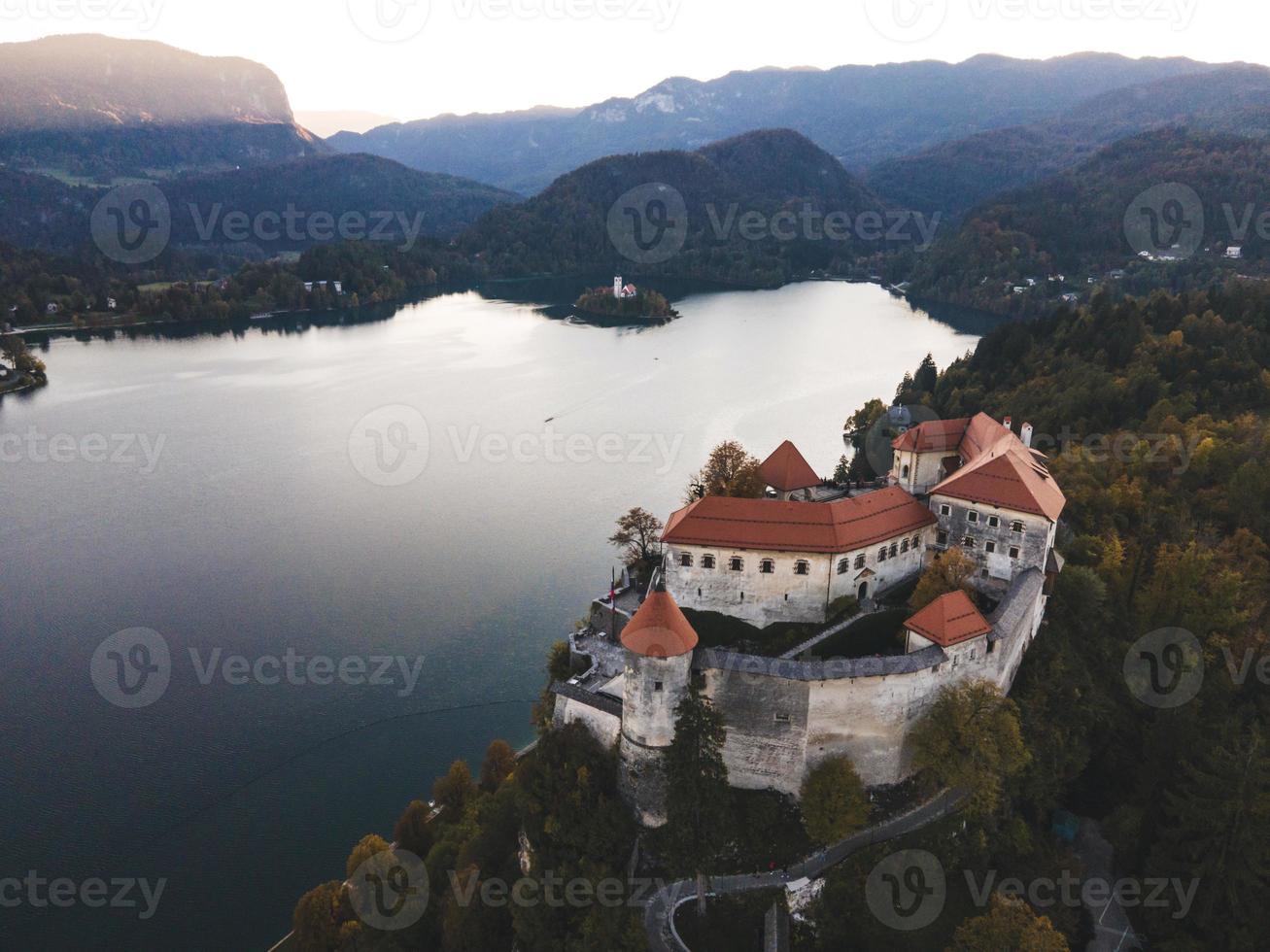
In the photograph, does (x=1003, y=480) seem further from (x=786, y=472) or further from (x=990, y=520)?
(x=786, y=472)

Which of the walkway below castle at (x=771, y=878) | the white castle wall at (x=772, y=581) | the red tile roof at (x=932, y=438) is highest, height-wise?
the red tile roof at (x=932, y=438)

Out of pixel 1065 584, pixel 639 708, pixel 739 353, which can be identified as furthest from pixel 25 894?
pixel 739 353

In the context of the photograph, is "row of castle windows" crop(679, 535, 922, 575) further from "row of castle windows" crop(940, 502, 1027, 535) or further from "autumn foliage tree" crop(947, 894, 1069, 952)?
"autumn foliage tree" crop(947, 894, 1069, 952)

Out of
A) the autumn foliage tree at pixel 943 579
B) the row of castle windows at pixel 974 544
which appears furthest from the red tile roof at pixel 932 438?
the autumn foliage tree at pixel 943 579

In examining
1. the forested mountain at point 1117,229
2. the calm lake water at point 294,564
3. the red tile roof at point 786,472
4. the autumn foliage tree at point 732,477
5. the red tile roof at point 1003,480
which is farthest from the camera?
the forested mountain at point 1117,229

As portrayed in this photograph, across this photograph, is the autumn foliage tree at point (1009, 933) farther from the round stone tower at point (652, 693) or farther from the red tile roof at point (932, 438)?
the red tile roof at point (932, 438)

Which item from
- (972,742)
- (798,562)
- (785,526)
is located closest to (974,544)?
(798,562)

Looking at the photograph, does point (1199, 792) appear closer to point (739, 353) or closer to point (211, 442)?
point (211, 442)
